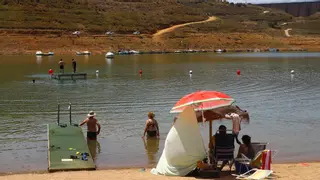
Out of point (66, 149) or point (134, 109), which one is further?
point (134, 109)

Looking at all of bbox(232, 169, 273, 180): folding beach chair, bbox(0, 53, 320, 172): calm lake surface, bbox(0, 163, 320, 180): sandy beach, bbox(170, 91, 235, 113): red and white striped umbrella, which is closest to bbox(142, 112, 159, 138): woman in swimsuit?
bbox(0, 53, 320, 172): calm lake surface

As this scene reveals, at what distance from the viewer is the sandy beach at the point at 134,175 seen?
13.7 meters

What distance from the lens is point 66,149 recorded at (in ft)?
53.8

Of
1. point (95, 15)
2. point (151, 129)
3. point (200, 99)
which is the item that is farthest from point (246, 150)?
point (95, 15)

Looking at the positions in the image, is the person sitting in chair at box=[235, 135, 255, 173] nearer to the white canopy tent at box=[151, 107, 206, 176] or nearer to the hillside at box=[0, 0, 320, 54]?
the white canopy tent at box=[151, 107, 206, 176]

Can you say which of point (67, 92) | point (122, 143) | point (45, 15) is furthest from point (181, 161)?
point (45, 15)

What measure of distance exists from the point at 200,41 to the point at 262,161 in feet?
340

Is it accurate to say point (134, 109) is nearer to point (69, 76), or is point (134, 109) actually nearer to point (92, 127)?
point (92, 127)

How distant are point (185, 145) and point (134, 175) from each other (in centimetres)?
177

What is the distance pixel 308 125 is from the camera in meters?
22.9

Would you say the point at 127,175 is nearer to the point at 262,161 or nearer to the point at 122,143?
the point at 262,161

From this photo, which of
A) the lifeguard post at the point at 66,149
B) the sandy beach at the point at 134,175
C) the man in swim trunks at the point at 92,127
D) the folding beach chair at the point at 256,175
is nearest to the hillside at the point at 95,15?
the man in swim trunks at the point at 92,127

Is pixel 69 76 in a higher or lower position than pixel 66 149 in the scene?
lower

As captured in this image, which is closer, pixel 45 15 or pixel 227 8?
pixel 45 15
